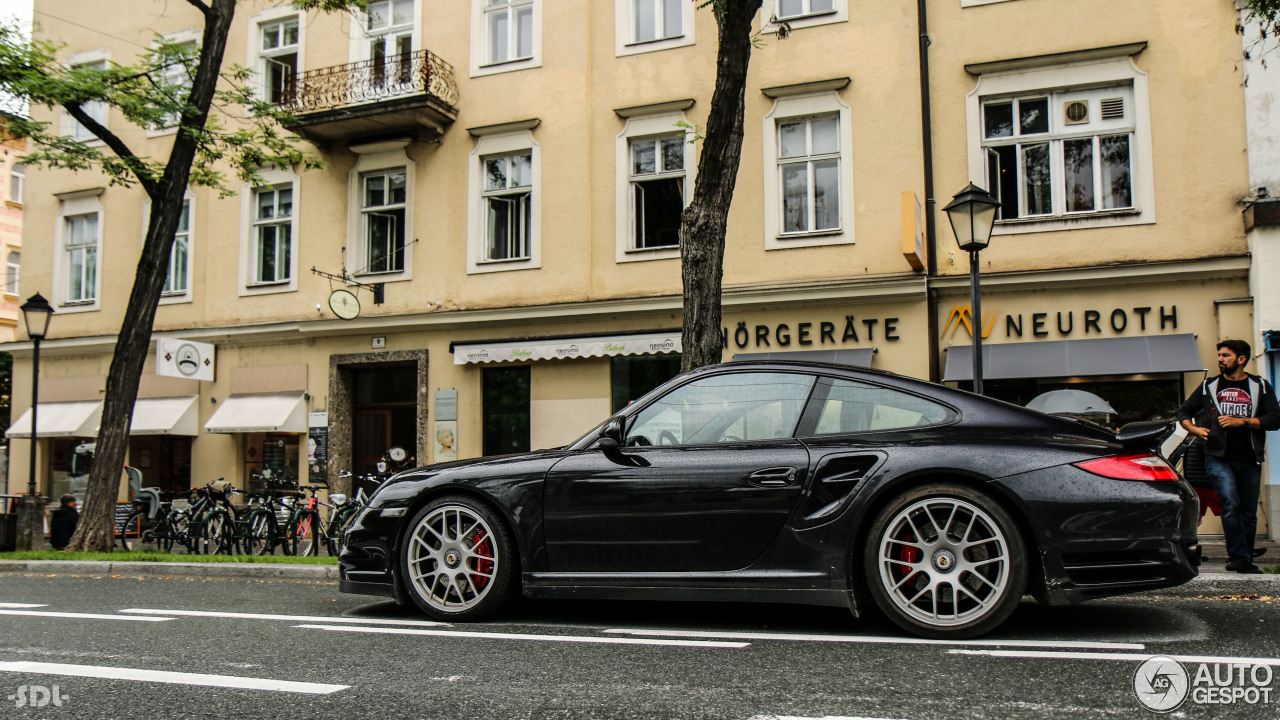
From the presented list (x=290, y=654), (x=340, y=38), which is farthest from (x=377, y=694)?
(x=340, y=38)

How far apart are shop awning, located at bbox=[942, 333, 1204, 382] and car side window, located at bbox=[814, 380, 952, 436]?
8498mm

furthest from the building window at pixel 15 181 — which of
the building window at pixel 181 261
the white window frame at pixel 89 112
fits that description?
the building window at pixel 181 261

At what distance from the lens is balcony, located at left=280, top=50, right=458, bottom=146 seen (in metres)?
16.3

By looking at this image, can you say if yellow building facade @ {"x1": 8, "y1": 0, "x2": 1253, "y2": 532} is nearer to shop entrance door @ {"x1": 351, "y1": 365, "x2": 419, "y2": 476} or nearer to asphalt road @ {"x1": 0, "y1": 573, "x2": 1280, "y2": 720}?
shop entrance door @ {"x1": 351, "y1": 365, "x2": 419, "y2": 476}

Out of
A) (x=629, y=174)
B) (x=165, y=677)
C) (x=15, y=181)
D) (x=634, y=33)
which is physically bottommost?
(x=165, y=677)

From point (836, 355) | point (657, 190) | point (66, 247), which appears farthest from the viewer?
point (66, 247)

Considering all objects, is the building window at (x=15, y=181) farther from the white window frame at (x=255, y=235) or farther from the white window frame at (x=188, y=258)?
the white window frame at (x=255, y=235)

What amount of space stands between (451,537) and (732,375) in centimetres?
177

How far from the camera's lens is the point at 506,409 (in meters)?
16.2

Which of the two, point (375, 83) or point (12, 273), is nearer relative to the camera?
point (375, 83)

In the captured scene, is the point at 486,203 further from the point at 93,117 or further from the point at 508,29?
the point at 93,117

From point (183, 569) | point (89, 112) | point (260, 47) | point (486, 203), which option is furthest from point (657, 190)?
point (89, 112)

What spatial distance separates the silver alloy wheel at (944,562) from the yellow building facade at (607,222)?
8.60 m

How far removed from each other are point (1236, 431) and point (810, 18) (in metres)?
9.32
